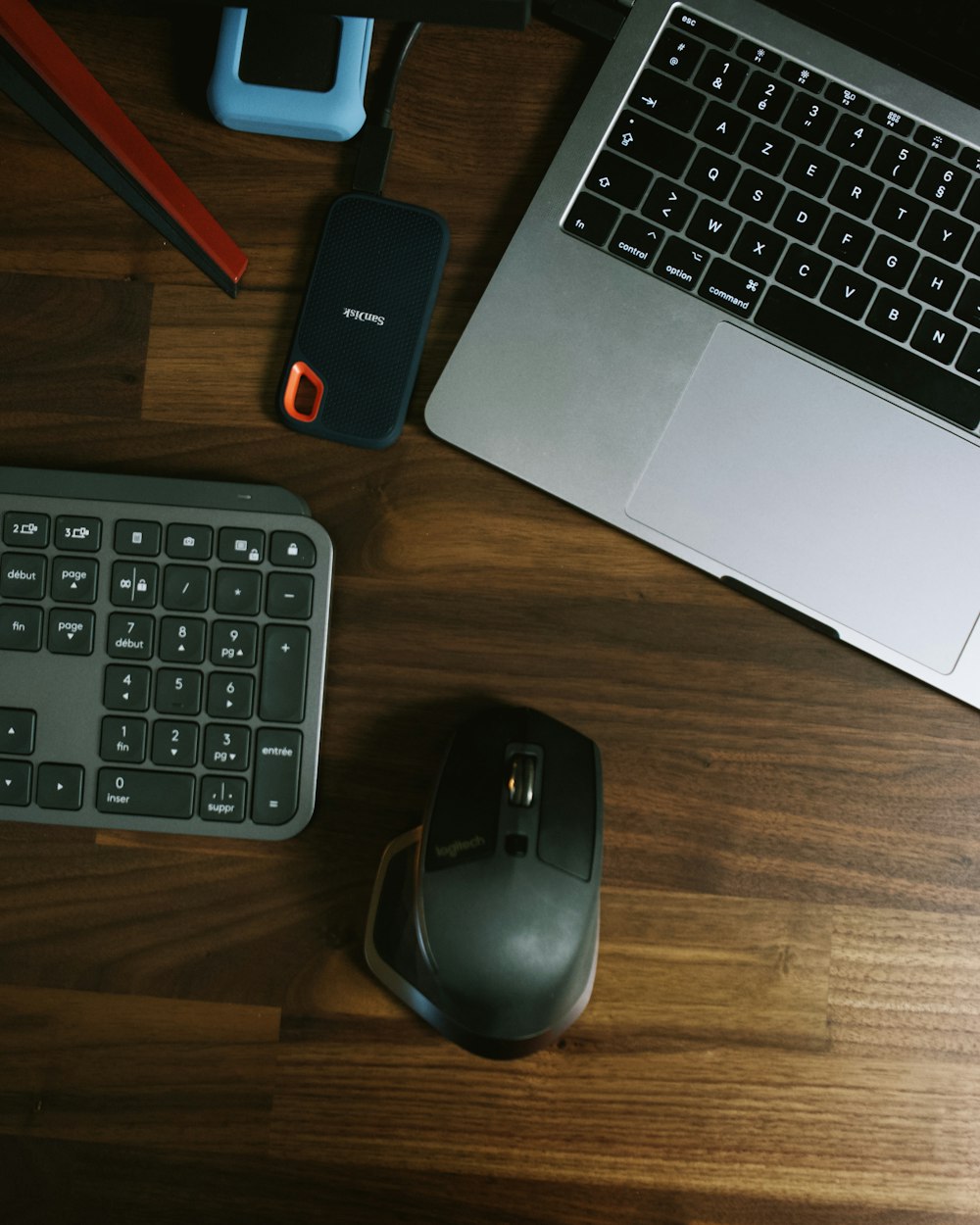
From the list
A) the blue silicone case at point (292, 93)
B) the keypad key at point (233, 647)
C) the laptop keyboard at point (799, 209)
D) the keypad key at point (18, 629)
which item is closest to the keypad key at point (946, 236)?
the laptop keyboard at point (799, 209)

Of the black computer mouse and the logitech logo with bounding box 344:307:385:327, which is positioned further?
the logitech logo with bounding box 344:307:385:327

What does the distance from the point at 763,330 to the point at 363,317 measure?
0.75ft

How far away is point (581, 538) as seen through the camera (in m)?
0.58

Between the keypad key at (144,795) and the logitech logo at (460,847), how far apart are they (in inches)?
5.8

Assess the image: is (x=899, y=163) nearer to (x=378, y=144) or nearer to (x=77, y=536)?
(x=378, y=144)

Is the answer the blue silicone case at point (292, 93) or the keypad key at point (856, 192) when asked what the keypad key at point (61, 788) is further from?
the keypad key at point (856, 192)

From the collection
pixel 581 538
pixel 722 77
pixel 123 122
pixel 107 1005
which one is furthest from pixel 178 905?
pixel 722 77

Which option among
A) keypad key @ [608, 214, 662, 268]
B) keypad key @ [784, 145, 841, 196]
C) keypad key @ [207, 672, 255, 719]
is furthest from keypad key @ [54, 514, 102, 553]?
keypad key @ [784, 145, 841, 196]

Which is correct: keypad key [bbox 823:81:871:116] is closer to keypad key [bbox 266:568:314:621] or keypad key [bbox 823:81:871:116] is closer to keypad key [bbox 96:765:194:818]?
keypad key [bbox 266:568:314:621]

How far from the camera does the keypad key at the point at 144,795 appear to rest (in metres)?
0.54

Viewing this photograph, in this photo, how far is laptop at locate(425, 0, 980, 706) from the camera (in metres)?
0.56

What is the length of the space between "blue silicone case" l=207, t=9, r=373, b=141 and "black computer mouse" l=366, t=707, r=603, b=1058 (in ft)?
1.16

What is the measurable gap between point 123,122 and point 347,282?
0.46 ft

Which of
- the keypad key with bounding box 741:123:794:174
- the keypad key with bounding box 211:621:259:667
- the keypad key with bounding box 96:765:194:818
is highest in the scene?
the keypad key with bounding box 741:123:794:174
